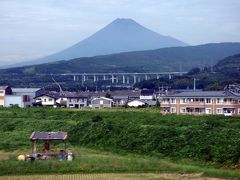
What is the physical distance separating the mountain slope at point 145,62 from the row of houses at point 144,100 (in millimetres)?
52263

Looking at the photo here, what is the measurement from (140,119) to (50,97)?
20.6 metres

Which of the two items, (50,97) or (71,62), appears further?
(71,62)

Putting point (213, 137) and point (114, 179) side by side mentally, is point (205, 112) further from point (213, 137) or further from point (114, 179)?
point (114, 179)

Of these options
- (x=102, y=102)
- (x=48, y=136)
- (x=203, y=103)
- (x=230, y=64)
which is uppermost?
(x=230, y=64)

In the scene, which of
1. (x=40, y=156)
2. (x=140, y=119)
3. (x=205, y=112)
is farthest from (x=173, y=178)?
(x=205, y=112)

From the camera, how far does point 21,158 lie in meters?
15.1

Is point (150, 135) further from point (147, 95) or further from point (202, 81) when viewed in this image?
point (202, 81)

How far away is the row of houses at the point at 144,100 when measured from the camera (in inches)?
1152

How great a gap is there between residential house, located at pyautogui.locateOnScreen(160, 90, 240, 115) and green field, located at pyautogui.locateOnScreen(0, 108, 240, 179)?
6.47 meters

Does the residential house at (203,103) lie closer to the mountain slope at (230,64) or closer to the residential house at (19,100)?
the residential house at (19,100)

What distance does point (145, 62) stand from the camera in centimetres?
12394

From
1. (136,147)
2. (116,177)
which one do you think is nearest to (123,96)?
(136,147)

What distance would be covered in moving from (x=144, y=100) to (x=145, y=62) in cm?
8117

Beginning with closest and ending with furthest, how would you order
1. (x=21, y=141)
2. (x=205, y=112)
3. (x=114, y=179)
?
(x=114, y=179)
(x=21, y=141)
(x=205, y=112)
